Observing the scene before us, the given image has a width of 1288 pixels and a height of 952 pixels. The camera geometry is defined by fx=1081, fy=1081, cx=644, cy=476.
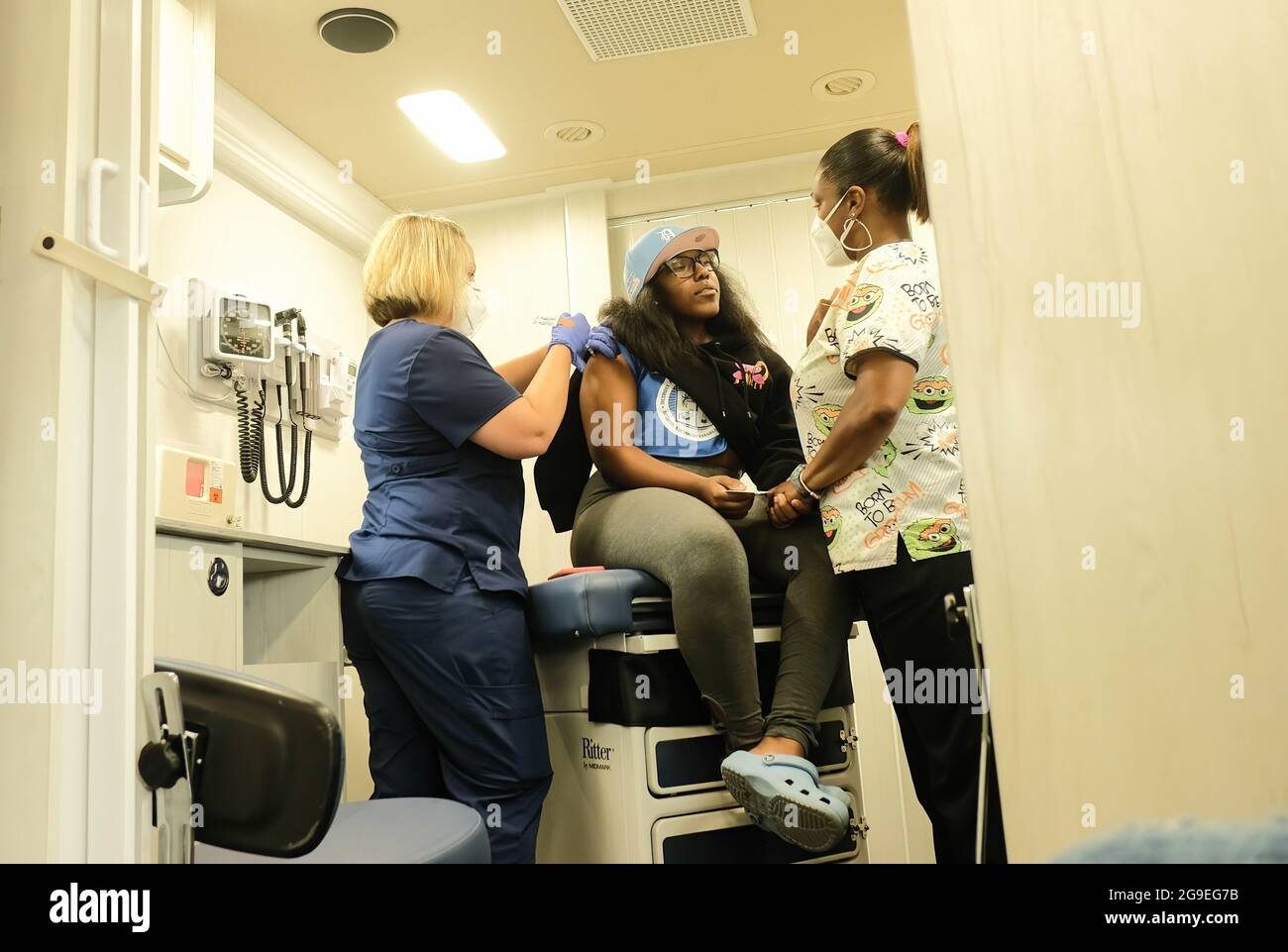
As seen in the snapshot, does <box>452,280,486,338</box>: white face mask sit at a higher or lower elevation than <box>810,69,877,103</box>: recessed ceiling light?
lower

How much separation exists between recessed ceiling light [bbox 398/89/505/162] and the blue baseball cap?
160cm

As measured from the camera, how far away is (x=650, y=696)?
1907mm

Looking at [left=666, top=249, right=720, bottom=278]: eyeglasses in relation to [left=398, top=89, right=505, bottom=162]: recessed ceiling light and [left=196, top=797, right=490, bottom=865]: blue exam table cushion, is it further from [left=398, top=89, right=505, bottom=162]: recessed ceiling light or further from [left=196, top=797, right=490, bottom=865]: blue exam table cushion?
[left=398, top=89, right=505, bottom=162]: recessed ceiling light

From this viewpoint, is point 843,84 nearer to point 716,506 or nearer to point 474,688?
point 716,506

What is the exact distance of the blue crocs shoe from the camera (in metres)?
1.69

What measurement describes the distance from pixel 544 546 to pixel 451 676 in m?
2.19

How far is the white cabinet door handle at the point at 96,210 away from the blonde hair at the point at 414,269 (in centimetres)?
92

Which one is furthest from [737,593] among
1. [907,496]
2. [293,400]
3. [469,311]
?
[293,400]

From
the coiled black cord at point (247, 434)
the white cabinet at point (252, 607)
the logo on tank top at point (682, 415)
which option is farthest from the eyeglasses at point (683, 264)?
the coiled black cord at point (247, 434)

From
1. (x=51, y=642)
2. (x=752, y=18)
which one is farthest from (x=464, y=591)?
(x=752, y=18)

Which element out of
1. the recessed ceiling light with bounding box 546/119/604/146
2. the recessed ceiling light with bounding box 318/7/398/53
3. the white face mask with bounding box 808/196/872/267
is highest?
the recessed ceiling light with bounding box 546/119/604/146

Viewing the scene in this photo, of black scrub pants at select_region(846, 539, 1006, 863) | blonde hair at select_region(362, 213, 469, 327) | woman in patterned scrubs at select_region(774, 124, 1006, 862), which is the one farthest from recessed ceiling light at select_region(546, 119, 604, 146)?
black scrub pants at select_region(846, 539, 1006, 863)

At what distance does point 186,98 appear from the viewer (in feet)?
9.23

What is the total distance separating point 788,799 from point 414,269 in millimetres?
1195
